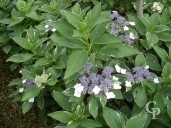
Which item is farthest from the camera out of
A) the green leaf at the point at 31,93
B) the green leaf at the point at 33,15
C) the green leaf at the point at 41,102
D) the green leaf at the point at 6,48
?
the green leaf at the point at 6,48

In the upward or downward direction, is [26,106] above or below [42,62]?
below

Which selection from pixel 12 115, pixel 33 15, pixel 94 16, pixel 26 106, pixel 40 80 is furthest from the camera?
pixel 12 115

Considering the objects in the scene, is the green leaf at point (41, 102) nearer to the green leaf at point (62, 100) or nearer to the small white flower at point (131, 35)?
the green leaf at point (62, 100)

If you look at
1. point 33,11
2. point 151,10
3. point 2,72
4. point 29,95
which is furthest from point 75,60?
point 2,72

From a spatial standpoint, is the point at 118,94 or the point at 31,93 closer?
the point at 118,94

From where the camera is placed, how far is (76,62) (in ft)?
6.42

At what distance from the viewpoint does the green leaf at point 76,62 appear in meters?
1.91

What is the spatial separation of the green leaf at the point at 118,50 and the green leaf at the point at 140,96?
0.22 meters

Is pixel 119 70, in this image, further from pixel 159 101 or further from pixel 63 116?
pixel 63 116

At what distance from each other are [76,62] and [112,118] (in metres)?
0.38

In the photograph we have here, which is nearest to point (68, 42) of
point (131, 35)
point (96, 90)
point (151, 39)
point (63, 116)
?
point (96, 90)

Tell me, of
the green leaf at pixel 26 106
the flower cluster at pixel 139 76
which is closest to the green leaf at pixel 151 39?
the flower cluster at pixel 139 76

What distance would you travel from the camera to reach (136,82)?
2.04m

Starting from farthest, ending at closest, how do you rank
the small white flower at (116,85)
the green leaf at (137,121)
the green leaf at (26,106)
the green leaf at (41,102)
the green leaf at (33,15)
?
the green leaf at (33,15) < the green leaf at (41,102) < the green leaf at (26,106) < the small white flower at (116,85) < the green leaf at (137,121)
